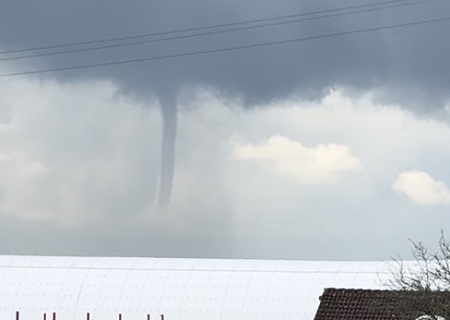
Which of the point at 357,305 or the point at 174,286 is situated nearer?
the point at 357,305

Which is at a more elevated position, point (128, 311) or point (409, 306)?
point (128, 311)

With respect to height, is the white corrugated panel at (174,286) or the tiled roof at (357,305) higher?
the white corrugated panel at (174,286)

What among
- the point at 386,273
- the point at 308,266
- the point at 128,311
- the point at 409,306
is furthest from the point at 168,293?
the point at 409,306

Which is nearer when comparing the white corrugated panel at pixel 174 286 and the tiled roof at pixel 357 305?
the tiled roof at pixel 357 305

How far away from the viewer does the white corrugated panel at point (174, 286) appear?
55625 mm

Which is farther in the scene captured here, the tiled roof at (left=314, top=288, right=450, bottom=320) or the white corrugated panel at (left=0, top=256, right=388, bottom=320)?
the white corrugated panel at (left=0, top=256, right=388, bottom=320)

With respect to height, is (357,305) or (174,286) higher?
(174,286)

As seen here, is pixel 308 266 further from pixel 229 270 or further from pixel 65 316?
pixel 65 316

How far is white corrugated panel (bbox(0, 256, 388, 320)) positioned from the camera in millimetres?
55625

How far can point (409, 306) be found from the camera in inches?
1459

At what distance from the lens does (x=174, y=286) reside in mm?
58500

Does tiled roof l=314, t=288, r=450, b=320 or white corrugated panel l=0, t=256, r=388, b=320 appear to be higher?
white corrugated panel l=0, t=256, r=388, b=320

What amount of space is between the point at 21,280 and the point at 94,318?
19.9ft

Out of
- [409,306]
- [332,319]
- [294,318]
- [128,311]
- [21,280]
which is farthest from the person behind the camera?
[21,280]
